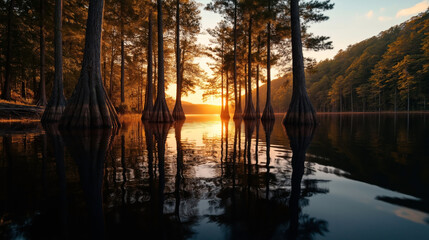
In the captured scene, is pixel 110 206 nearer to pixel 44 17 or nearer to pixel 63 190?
pixel 63 190

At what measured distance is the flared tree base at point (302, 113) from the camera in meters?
9.79

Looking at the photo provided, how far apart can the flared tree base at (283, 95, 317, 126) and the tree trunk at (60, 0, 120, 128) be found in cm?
848

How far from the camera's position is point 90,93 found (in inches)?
287

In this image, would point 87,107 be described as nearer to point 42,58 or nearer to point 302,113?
point 302,113

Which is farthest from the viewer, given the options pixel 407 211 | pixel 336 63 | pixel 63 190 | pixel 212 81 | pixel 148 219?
pixel 336 63

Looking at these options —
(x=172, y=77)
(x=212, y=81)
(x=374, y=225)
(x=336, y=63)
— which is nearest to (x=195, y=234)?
(x=374, y=225)

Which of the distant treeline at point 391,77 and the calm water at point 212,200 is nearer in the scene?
the calm water at point 212,200

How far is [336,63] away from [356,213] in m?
100

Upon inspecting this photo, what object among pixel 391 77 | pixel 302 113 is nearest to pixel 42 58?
pixel 302 113

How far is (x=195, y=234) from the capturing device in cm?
110

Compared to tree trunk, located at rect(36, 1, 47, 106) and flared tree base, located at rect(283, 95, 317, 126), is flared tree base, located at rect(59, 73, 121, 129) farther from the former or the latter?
tree trunk, located at rect(36, 1, 47, 106)

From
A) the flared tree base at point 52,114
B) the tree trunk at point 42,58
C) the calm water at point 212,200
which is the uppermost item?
the tree trunk at point 42,58

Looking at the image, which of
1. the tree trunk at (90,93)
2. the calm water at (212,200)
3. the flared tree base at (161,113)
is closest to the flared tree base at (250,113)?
the flared tree base at (161,113)

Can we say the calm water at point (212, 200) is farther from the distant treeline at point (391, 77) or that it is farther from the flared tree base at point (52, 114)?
the distant treeline at point (391, 77)
